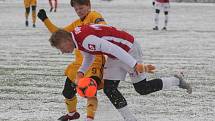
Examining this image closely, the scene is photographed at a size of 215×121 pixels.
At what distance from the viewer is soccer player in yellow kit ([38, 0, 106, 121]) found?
5832 mm

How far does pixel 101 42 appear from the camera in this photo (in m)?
5.21

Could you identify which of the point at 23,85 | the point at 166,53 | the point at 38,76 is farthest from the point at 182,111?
the point at 166,53

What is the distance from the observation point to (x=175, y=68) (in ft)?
34.4

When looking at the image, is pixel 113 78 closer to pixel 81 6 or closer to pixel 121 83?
pixel 81 6

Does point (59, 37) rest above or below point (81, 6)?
below

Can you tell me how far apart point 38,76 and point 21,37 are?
7.08 metres

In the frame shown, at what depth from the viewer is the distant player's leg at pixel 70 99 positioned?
607 cm

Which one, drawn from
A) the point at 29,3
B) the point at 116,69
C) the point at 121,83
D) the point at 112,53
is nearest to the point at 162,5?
the point at 29,3

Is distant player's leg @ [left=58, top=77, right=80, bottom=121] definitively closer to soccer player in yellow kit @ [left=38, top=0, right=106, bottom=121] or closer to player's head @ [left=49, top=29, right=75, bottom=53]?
soccer player in yellow kit @ [left=38, top=0, right=106, bottom=121]

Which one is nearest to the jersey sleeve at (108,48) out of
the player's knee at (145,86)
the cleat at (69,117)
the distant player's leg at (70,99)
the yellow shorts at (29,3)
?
the player's knee at (145,86)

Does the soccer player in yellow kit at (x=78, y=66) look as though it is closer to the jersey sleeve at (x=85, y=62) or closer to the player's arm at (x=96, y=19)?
the player's arm at (x=96, y=19)

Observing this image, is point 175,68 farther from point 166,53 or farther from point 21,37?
point 21,37

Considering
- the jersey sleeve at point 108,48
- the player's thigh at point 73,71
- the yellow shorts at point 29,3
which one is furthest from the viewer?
the yellow shorts at point 29,3

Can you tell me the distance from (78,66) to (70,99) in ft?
1.28
